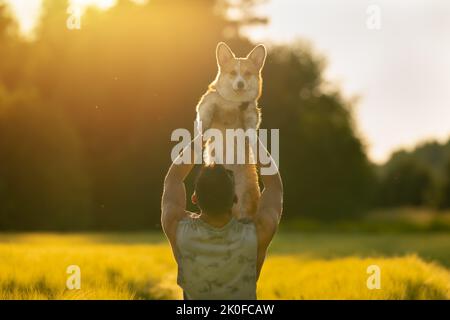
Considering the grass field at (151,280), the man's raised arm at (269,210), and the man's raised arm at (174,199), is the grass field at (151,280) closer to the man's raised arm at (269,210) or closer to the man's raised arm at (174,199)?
the man's raised arm at (174,199)

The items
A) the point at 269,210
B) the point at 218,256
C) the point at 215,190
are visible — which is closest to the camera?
the point at 215,190

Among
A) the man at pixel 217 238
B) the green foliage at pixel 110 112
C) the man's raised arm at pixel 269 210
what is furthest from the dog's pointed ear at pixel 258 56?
the green foliage at pixel 110 112

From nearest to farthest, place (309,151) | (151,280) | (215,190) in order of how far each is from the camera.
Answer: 1. (215,190)
2. (151,280)
3. (309,151)

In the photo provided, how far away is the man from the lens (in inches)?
166

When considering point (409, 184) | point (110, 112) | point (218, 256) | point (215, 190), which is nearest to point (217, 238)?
point (218, 256)

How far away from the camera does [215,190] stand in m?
4.20

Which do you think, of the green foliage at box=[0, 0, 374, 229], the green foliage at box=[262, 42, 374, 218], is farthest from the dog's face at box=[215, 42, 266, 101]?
the green foliage at box=[262, 42, 374, 218]

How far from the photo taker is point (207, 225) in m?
4.27

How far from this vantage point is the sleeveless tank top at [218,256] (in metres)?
4.27

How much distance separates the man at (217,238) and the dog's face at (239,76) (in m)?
2.80

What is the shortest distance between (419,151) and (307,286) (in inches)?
3666

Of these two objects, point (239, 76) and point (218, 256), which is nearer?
point (218, 256)

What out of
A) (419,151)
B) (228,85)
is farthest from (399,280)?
(419,151)

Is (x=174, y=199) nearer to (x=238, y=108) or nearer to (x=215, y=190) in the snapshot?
(x=215, y=190)
